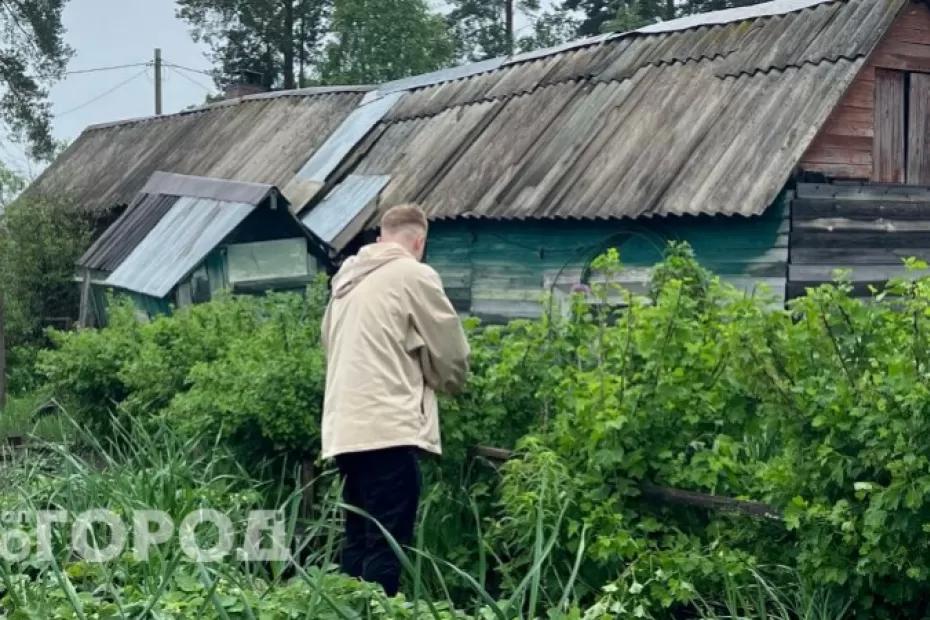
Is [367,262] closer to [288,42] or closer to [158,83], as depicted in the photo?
[288,42]

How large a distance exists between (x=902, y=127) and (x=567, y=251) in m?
3.30

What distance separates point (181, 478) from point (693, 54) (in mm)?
9203

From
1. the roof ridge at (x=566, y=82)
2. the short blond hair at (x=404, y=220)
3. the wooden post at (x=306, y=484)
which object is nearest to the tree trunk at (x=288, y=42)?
the roof ridge at (x=566, y=82)

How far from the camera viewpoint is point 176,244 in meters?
14.4

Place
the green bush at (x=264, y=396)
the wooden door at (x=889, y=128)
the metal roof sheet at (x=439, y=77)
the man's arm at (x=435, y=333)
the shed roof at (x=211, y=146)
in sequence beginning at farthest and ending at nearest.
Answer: the shed roof at (x=211, y=146)
the metal roof sheet at (x=439, y=77)
the wooden door at (x=889, y=128)
the green bush at (x=264, y=396)
the man's arm at (x=435, y=333)

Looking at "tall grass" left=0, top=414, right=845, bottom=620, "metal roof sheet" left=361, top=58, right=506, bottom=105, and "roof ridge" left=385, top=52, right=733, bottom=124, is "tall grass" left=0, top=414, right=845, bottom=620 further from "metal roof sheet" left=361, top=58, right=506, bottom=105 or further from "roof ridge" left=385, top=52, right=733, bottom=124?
"metal roof sheet" left=361, top=58, right=506, bottom=105

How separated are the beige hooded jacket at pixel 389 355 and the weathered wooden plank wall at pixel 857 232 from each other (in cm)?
669

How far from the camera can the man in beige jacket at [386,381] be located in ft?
15.4

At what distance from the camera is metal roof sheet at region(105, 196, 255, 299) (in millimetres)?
13352

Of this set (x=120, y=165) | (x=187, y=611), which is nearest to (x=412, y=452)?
(x=187, y=611)

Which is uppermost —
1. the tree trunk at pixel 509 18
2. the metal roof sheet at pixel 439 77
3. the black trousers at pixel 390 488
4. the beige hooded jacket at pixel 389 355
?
the tree trunk at pixel 509 18

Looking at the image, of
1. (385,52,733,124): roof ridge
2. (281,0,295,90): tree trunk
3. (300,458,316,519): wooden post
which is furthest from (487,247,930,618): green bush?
(281,0,295,90): tree trunk

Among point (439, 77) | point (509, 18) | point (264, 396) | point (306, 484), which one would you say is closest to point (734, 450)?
point (306, 484)

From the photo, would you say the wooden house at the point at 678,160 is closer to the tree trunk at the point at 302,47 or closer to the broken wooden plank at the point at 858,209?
the broken wooden plank at the point at 858,209
